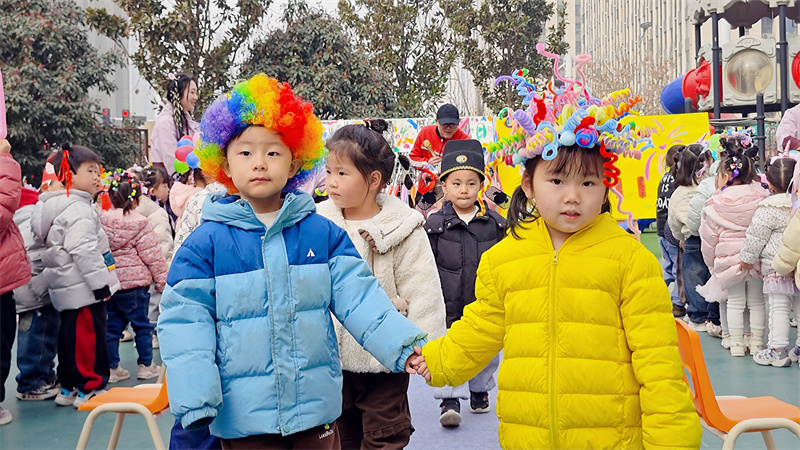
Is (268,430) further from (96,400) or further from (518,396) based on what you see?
(96,400)

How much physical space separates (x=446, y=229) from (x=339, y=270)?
223cm

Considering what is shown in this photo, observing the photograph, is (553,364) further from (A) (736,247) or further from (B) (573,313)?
(A) (736,247)

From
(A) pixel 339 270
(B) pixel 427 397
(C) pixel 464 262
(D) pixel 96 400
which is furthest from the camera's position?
(B) pixel 427 397

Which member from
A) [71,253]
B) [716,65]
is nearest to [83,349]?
[71,253]

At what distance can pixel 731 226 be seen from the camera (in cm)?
625

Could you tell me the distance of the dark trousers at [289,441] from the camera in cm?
231

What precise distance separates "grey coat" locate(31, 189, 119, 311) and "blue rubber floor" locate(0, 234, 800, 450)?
758 mm

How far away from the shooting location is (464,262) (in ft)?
15.3

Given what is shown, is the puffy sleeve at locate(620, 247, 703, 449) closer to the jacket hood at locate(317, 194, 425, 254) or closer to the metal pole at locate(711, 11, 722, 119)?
the jacket hood at locate(317, 194, 425, 254)

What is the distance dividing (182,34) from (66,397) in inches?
420

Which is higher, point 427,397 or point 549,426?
point 549,426

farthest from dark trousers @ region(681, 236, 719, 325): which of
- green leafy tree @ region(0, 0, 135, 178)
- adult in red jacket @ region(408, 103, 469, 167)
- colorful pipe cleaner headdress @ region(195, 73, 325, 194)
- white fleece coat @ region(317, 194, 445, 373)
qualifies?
green leafy tree @ region(0, 0, 135, 178)

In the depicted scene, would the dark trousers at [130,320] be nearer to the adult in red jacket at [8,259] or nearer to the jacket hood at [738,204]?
the adult in red jacket at [8,259]

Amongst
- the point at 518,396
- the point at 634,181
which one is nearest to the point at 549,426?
the point at 518,396
